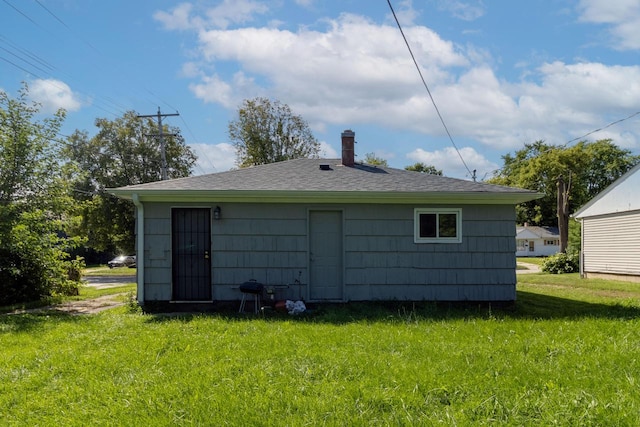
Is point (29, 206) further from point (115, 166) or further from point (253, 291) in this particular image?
point (115, 166)

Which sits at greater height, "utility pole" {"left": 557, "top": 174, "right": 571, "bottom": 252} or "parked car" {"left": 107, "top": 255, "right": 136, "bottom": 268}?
"utility pole" {"left": 557, "top": 174, "right": 571, "bottom": 252}

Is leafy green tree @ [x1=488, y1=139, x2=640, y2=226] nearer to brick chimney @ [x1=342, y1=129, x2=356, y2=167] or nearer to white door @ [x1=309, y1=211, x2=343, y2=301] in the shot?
brick chimney @ [x1=342, y1=129, x2=356, y2=167]

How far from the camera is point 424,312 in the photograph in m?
7.59

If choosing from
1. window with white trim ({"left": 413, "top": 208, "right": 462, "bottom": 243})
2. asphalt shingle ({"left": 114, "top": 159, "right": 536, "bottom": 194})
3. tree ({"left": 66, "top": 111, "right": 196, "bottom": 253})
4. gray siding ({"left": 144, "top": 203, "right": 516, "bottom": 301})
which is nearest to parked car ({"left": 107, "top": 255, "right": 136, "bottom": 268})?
tree ({"left": 66, "top": 111, "right": 196, "bottom": 253})

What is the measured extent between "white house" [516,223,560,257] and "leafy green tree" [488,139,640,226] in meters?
3.37

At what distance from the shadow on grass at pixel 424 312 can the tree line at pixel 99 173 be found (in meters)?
4.35

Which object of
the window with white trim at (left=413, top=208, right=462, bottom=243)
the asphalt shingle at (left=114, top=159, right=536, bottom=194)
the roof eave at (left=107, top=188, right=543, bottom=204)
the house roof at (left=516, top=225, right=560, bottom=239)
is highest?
the asphalt shingle at (left=114, top=159, right=536, bottom=194)

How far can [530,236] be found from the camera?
48062 mm

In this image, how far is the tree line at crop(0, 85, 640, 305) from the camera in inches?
419

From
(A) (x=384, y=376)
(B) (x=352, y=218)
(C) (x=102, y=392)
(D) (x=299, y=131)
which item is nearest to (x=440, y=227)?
(B) (x=352, y=218)

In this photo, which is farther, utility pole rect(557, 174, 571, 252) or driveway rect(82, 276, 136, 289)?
Result: utility pole rect(557, 174, 571, 252)

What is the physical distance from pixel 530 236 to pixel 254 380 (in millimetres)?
49551

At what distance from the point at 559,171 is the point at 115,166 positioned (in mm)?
36714

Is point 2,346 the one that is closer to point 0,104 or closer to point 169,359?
point 169,359
